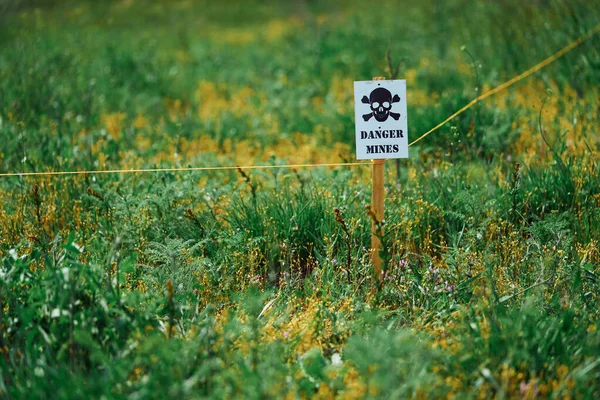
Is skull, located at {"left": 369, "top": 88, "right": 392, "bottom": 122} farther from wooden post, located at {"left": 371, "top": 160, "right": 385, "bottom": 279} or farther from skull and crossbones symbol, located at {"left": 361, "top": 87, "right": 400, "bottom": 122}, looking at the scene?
wooden post, located at {"left": 371, "top": 160, "right": 385, "bottom": 279}

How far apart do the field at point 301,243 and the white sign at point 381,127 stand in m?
0.40

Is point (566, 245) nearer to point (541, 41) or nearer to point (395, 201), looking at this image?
point (395, 201)

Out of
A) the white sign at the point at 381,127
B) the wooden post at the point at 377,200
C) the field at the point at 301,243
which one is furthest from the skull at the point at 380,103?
the field at the point at 301,243

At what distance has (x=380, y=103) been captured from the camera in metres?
3.57

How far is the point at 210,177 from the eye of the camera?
17.5 ft

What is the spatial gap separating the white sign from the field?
40cm

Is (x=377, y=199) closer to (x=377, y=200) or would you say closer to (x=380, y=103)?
(x=377, y=200)

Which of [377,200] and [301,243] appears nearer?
[377,200]

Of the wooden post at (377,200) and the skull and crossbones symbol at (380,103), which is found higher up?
the skull and crossbones symbol at (380,103)

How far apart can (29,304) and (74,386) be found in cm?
74

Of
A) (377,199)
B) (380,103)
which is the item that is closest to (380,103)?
(380,103)

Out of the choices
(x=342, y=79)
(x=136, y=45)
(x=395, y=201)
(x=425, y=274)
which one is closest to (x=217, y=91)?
(x=342, y=79)

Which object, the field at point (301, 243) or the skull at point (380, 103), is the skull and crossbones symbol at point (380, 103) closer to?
the skull at point (380, 103)

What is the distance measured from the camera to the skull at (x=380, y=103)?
11.6 feet
